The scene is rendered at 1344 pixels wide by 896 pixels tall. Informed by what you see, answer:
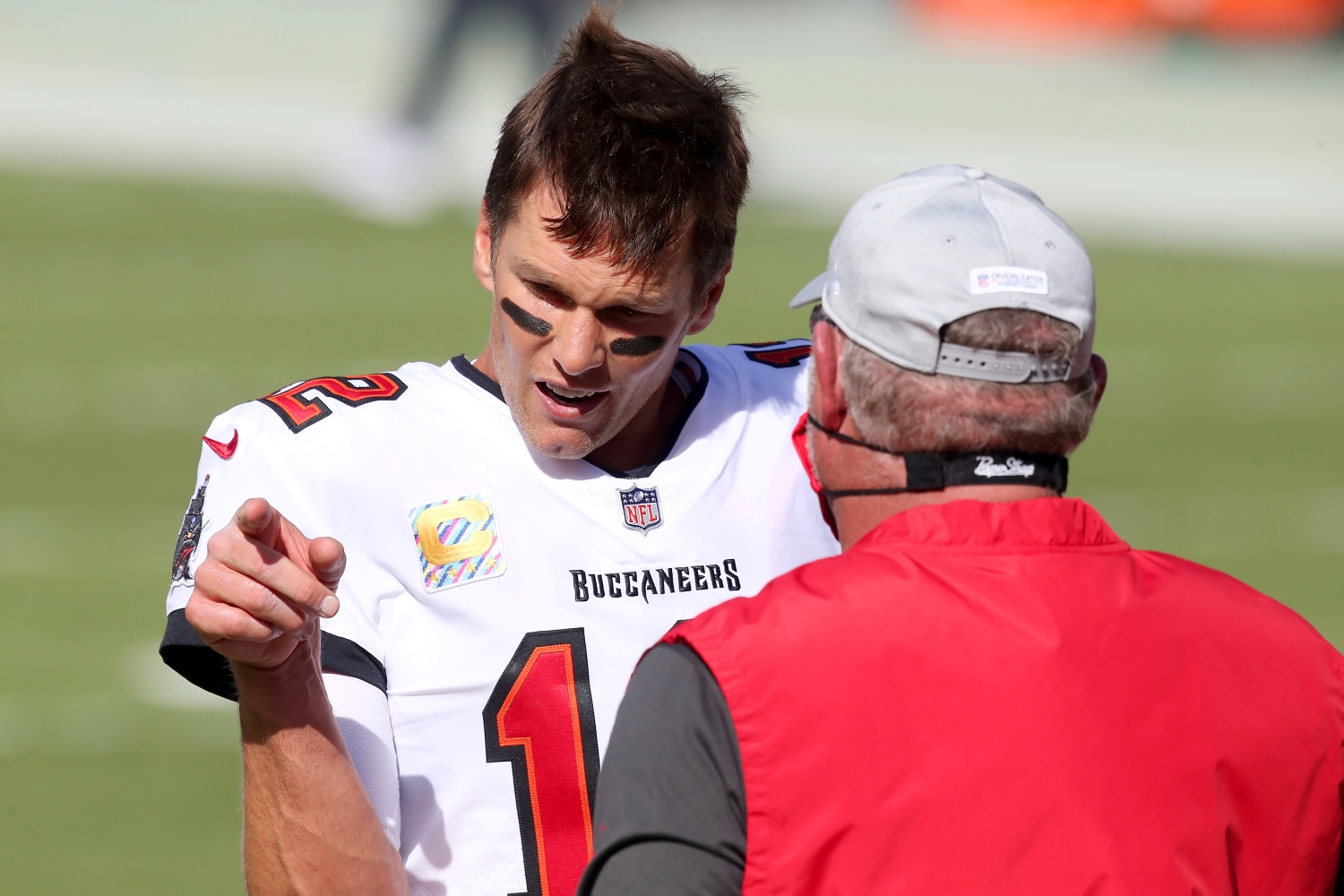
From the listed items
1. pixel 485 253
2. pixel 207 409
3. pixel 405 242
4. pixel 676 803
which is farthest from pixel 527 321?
pixel 405 242

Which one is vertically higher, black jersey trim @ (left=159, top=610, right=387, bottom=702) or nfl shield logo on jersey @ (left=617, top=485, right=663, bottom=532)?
nfl shield logo on jersey @ (left=617, top=485, right=663, bottom=532)

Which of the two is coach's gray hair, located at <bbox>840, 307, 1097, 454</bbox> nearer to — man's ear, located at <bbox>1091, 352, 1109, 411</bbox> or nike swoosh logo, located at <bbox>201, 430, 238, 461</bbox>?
man's ear, located at <bbox>1091, 352, 1109, 411</bbox>

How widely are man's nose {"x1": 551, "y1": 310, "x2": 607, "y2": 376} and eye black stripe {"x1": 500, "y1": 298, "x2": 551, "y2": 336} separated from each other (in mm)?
24

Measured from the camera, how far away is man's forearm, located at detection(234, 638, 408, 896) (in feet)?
6.26

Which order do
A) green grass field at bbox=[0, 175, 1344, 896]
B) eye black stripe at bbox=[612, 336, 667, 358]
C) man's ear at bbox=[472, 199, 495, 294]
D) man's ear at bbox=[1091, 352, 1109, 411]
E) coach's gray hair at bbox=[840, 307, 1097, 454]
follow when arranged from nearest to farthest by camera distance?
coach's gray hair at bbox=[840, 307, 1097, 454], man's ear at bbox=[1091, 352, 1109, 411], eye black stripe at bbox=[612, 336, 667, 358], man's ear at bbox=[472, 199, 495, 294], green grass field at bbox=[0, 175, 1344, 896]

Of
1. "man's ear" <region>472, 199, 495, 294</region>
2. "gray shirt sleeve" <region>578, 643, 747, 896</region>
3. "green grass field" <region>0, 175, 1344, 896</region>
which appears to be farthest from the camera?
"green grass field" <region>0, 175, 1344, 896</region>

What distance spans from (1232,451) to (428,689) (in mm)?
8569

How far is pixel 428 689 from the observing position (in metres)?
2.16

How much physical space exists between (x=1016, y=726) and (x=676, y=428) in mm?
1103

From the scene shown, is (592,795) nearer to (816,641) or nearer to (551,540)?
(551,540)

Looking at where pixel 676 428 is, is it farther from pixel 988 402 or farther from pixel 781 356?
pixel 988 402

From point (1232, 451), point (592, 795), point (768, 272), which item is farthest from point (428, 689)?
point (768, 272)

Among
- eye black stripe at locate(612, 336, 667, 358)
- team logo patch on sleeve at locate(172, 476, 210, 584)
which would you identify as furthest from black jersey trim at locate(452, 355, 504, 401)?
team logo patch on sleeve at locate(172, 476, 210, 584)

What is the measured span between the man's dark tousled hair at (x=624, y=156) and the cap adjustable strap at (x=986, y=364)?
739 mm
